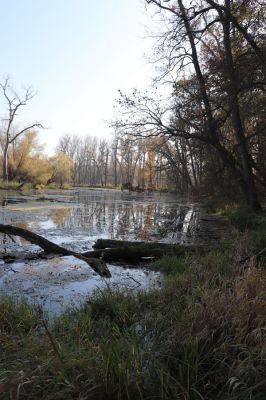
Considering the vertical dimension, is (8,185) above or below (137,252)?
above

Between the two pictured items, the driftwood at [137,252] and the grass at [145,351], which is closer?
the grass at [145,351]

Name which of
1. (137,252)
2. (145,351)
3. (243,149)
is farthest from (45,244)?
(243,149)

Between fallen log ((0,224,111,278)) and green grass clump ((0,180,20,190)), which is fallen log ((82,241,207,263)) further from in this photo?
green grass clump ((0,180,20,190))

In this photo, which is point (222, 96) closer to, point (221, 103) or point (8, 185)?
point (221, 103)

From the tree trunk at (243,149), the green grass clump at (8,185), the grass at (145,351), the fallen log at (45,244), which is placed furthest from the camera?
the green grass clump at (8,185)

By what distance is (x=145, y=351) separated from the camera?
3.55 meters

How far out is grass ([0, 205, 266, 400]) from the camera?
109 inches

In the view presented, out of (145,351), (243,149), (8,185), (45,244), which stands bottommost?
(145,351)

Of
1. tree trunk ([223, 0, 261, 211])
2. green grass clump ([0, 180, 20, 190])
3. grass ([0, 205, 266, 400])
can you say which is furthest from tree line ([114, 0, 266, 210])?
green grass clump ([0, 180, 20, 190])

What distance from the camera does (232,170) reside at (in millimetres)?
17969

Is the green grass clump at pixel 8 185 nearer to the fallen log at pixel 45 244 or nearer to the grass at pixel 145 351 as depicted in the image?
the fallen log at pixel 45 244

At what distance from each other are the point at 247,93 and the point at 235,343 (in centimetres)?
1271

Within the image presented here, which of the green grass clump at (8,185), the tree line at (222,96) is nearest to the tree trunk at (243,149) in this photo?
the tree line at (222,96)

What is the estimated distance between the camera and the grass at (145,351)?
277 cm
